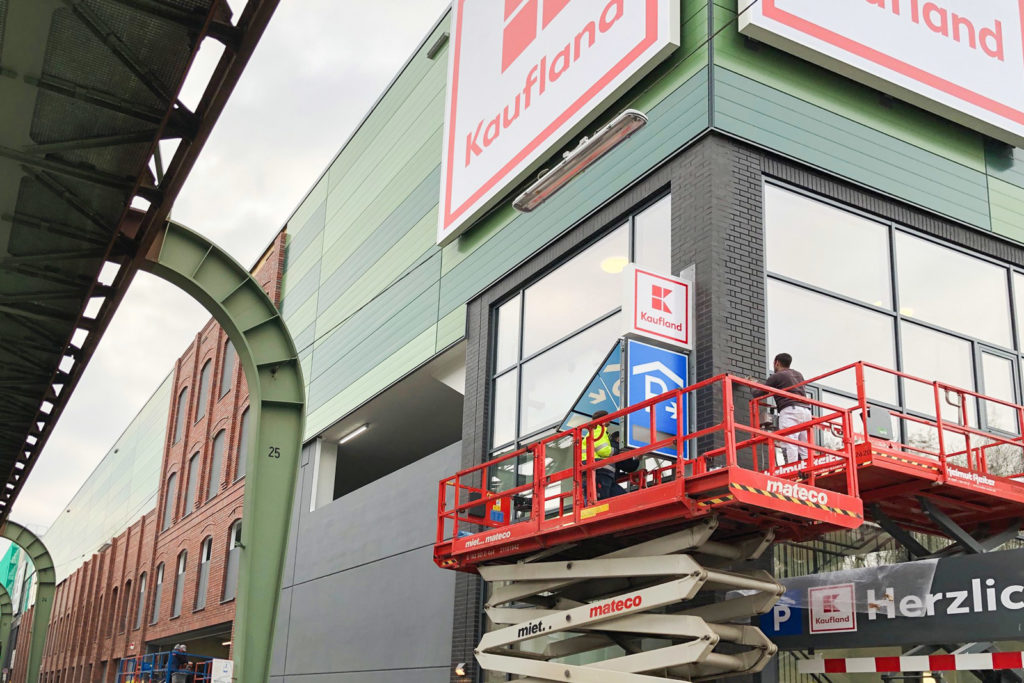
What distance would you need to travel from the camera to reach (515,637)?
1377 centimetres

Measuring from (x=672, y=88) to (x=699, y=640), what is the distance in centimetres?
874

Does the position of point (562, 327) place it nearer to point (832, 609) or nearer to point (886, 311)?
point (886, 311)

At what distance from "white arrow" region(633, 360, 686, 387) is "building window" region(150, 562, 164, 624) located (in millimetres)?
35837

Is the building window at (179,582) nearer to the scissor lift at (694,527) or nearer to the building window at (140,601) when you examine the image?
the building window at (140,601)

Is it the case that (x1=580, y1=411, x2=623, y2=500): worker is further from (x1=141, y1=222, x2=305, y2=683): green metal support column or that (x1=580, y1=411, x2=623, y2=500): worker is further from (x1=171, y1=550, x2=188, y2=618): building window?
(x1=171, y1=550, x2=188, y2=618): building window

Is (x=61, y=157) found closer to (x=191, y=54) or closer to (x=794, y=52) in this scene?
(x=191, y=54)

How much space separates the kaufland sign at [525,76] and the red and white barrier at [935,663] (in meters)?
9.14

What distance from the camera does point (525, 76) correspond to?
1955cm

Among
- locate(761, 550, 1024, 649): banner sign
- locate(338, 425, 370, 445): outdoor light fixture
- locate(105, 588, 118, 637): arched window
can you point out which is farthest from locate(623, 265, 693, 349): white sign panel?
locate(105, 588, 118, 637): arched window

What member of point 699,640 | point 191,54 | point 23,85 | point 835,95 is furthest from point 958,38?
point 23,85

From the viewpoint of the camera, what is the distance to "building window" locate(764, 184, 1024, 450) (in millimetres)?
15281

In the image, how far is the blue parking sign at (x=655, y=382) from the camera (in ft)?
44.2

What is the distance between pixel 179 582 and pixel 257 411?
29.6 meters

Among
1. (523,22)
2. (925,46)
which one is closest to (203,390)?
(523,22)
